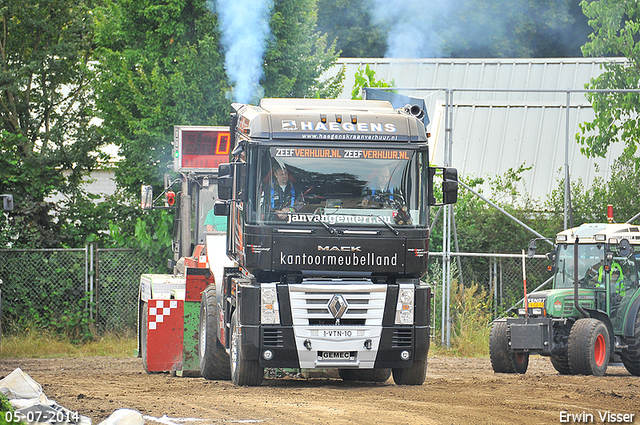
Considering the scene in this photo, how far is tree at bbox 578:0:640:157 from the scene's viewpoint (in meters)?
18.2

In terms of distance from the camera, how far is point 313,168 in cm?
998

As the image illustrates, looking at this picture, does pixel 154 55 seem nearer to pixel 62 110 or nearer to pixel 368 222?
pixel 62 110

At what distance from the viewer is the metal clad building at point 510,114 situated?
2394 cm

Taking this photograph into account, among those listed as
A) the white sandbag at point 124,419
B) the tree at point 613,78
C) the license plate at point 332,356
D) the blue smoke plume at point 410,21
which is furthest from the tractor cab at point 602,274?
the white sandbag at point 124,419

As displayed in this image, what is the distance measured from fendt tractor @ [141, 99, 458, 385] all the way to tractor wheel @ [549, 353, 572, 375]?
5087mm

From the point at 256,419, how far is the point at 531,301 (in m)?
7.61

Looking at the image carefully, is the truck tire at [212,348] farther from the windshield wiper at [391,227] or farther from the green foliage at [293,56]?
the green foliage at [293,56]

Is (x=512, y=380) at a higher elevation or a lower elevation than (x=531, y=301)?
lower

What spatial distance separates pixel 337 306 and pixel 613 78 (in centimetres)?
1117

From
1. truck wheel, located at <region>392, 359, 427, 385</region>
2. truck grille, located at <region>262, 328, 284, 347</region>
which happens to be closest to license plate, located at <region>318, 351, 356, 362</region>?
truck grille, located at <region>262, 328, 284, 347</region>

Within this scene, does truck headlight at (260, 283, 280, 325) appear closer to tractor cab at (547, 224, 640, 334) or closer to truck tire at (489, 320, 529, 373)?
truck tire at (489, 320, 529, 373)

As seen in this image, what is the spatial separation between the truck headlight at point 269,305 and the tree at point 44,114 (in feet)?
36.2

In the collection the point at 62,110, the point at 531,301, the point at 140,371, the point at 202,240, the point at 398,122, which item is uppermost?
the point at 62,110

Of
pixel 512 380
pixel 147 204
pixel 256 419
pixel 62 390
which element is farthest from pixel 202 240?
pixel 256 419
